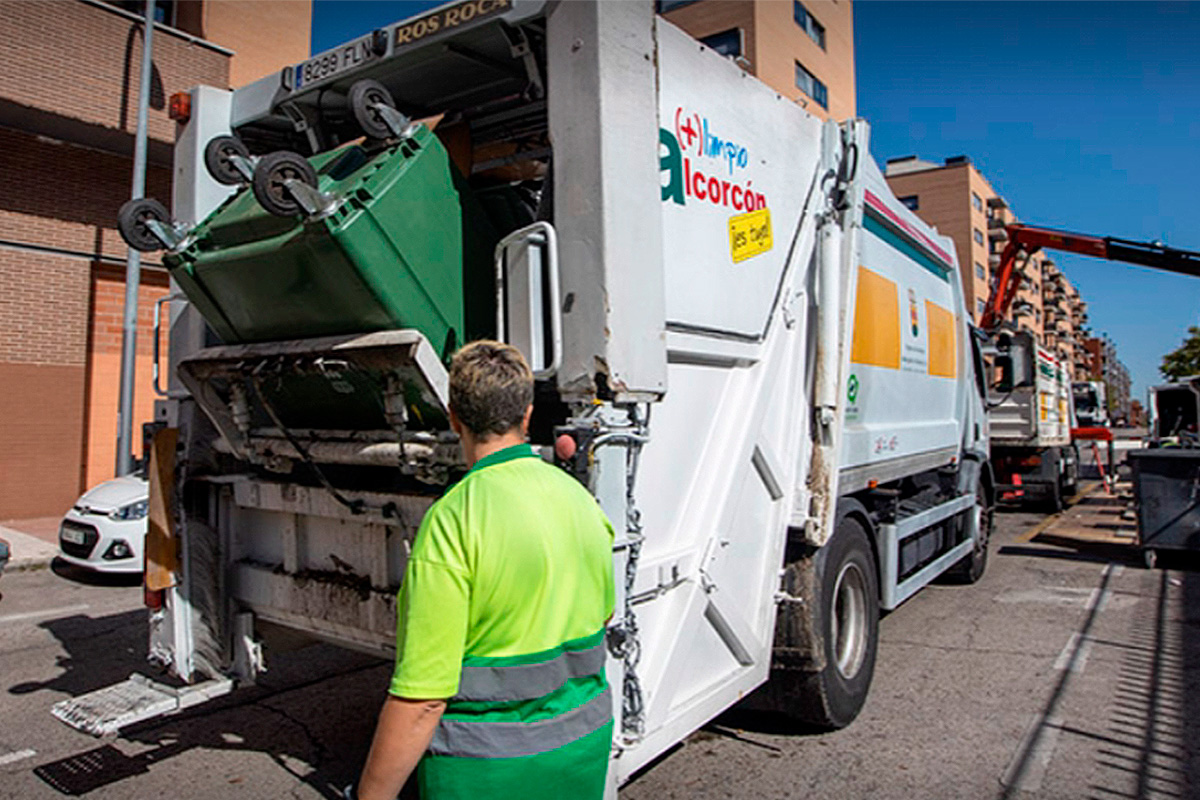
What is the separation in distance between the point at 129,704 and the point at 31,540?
8.51 m

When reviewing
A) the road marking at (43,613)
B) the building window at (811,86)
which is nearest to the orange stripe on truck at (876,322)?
the road marking at (43,613)

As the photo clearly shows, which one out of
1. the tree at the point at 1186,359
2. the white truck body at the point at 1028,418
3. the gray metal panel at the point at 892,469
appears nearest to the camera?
the gray metal panel at the point at 892,469

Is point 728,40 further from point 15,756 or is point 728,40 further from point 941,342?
point 15,756

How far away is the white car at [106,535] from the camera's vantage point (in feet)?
26.9

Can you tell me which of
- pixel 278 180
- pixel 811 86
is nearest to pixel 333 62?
pixel 278 180

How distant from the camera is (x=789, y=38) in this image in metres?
30.7

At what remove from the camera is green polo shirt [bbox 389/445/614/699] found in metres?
1.75

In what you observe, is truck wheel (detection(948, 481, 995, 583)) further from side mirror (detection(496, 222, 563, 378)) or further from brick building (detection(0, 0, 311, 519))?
brick building (detection(0, 0, 311, 519))

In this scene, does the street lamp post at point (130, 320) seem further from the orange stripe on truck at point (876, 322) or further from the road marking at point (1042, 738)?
the road marking at point (1042, 738)

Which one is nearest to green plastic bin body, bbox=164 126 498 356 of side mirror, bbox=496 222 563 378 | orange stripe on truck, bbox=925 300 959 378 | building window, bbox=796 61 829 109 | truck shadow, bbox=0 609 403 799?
side mirror, bbox=496 222 563 378

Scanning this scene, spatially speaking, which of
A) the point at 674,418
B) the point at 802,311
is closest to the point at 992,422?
the point at 802,311

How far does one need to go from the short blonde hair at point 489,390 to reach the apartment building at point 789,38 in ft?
84.2

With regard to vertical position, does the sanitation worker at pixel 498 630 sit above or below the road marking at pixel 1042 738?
above

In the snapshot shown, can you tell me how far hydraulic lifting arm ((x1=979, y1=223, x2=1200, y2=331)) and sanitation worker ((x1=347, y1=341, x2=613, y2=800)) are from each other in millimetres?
12067
